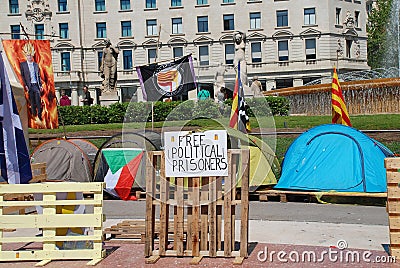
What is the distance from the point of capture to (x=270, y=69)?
6744 centimetres

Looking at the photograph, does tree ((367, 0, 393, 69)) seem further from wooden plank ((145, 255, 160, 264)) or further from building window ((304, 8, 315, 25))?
wooden plank ((145, 255, 160, 264))

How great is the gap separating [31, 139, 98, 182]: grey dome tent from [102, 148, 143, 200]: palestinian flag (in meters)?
0.77

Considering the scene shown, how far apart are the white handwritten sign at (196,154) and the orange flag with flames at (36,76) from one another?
539cm

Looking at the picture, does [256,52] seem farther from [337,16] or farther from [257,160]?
[257,160]

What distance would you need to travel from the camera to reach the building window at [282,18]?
67312 mm

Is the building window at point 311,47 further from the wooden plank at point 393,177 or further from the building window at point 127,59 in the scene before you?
the wooden plank at point 393,177

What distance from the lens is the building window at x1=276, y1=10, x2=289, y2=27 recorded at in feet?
221

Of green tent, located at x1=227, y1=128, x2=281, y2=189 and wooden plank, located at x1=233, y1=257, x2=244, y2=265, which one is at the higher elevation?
green tent, located at x1=227, y1=128, x2=281, y2=189

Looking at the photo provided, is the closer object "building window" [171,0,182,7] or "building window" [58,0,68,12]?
"building window" [171,0,182,7]

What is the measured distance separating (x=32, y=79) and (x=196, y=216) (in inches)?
236

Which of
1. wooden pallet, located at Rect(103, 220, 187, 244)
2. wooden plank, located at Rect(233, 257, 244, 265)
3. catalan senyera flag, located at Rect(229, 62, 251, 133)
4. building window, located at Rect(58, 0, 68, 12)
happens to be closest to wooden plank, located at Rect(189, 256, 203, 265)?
wooden plank, located at Rect(233, 257, 244, 265)

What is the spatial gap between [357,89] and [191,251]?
22.4 meters

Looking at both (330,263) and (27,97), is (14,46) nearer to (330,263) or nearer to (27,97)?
(27,97)

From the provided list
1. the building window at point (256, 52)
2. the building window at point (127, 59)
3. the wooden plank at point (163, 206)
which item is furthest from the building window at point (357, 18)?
the wooden plank at point (163, 206)
